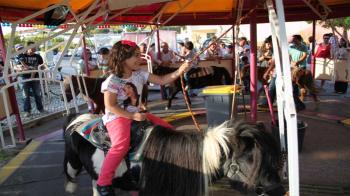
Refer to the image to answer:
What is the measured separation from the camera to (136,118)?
8.54 ft

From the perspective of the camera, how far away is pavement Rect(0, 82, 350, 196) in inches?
149

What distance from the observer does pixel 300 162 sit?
173 inches

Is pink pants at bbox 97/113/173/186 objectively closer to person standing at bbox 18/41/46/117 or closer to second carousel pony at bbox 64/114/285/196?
second carousel pony at bbox 64/114/285/196

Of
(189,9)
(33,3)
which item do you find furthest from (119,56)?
(189,9)

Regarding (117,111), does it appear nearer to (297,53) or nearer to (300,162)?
(300,162)

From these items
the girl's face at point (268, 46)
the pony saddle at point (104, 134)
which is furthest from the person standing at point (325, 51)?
the pony saddle at point (104, 134)

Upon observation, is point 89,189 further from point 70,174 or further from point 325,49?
point 325,49

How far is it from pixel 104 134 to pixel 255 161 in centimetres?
137

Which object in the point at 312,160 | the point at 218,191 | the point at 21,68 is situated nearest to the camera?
the point at 218,191

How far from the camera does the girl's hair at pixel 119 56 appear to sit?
272 centimetres

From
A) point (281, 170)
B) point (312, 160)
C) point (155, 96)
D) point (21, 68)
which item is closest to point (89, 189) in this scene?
point (281, 170)

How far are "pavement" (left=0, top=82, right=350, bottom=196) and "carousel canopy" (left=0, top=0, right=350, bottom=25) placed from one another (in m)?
2.22

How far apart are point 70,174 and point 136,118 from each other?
4.22ft

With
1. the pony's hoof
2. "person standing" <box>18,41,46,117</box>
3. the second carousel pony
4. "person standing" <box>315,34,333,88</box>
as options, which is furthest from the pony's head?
"person standing" <box>315,34,333,88</box>
